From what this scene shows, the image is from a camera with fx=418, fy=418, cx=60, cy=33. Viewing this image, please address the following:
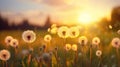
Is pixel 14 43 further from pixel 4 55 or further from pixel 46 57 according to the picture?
pixel 46 57

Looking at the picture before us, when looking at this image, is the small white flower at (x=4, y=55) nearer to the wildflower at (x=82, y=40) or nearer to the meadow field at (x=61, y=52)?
the meadow field at (x=61, y=52)

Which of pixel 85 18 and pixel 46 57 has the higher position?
pixel 85 18

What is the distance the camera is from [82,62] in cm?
247

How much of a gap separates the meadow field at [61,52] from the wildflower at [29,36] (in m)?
0.02

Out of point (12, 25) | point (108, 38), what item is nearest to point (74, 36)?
point (108, 38)

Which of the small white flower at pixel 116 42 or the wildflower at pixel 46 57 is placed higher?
the small white flower at pixel 116 42

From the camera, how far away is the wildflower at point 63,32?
244 centimetres

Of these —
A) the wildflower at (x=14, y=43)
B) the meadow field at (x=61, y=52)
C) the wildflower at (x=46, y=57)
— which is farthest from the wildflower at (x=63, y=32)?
the wildflower at (x=14, y=43)

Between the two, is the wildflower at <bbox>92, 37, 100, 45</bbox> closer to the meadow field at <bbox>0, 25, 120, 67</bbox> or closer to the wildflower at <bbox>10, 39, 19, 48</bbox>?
the meadow field at <bbox>0, 25, 120, 67</bbox>

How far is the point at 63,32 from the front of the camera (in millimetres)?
2453

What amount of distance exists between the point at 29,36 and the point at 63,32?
20 cm

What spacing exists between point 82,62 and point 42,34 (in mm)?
291

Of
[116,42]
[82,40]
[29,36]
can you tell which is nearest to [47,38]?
[29,36]

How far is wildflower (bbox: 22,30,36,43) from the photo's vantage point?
2.40m
